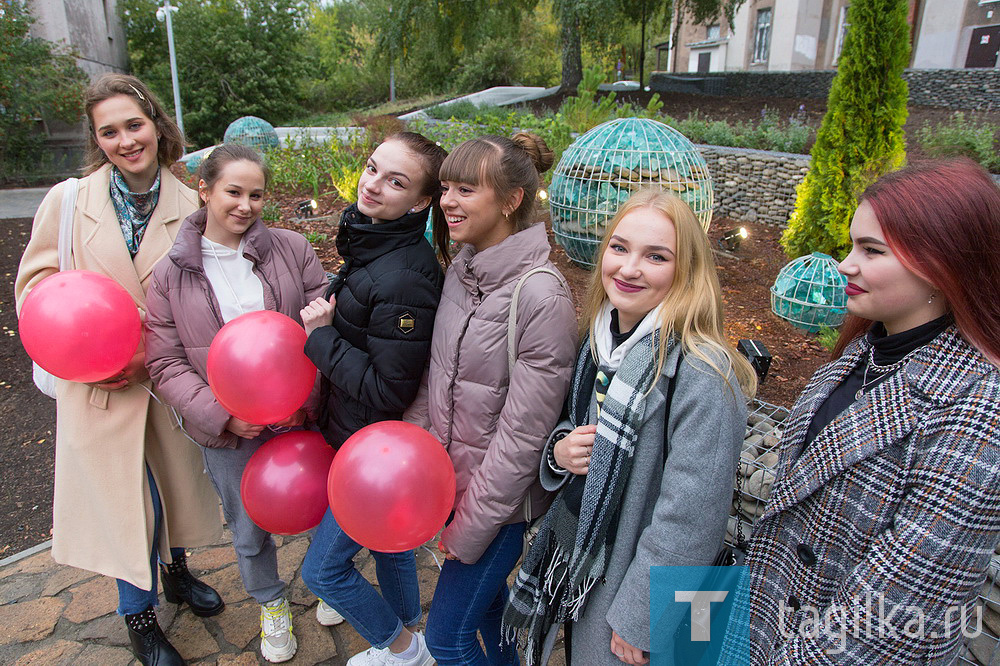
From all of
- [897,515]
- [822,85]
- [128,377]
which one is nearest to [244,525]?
[128,377]

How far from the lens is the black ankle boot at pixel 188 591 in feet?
8.27

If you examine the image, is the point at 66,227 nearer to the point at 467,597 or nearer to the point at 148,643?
the point at 148,643

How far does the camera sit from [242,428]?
2053 millimetres

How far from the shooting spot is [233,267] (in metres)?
2.13

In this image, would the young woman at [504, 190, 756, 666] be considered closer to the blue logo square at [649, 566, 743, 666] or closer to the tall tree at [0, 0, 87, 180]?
the blue logo square at [649, 566, 743, 666]

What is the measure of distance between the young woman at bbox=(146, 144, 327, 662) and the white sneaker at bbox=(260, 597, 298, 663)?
0.14 feet

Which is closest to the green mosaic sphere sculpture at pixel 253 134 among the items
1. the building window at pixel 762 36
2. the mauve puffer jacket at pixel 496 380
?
the mauve puffer jacket at pixel 496 380

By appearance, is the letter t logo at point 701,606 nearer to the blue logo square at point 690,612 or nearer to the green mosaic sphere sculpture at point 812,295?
the blue logo square at point 690,612

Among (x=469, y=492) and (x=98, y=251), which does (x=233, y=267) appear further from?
(x=469, y=492)

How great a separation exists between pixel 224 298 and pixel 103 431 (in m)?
0.64

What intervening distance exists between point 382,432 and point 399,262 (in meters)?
0.52

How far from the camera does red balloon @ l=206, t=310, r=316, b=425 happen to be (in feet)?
5.90

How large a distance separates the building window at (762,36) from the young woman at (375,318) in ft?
87.1

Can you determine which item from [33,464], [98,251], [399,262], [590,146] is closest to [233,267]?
[98,251]
